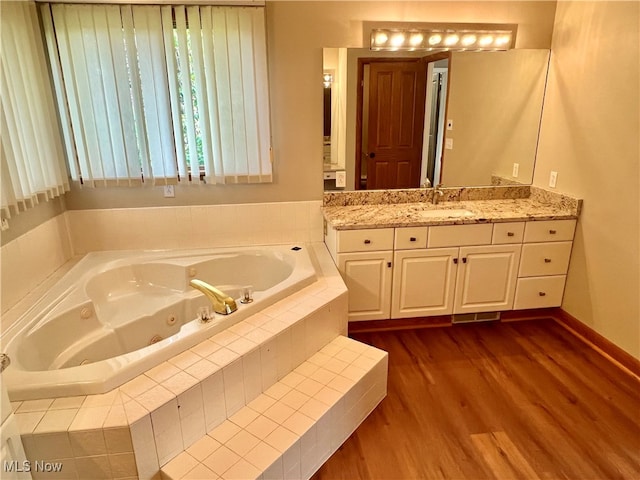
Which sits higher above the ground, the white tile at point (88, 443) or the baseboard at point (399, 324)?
the white tile at point (88, 443)

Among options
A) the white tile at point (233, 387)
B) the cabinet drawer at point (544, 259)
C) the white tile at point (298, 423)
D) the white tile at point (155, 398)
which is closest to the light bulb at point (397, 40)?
the cabinet drawer at point (544, 259)

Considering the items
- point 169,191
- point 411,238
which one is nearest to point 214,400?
point 411,238

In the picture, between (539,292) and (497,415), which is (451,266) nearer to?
(539,292)

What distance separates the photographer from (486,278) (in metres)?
2.81

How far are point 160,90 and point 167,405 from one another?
79.0 inches

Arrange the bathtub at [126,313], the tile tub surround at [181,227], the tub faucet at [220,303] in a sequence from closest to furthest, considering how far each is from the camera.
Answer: the bathtub at [126,313], the tub faucet at [220,303], the tile tub surround at [181,227]

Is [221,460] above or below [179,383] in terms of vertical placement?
below

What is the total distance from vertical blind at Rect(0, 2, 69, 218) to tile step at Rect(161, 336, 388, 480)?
158 centimetres

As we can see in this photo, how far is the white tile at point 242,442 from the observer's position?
5.12 ft

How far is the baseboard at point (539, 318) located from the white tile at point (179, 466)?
5.01 feet

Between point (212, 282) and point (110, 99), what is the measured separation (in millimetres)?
1359

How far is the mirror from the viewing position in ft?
9.34

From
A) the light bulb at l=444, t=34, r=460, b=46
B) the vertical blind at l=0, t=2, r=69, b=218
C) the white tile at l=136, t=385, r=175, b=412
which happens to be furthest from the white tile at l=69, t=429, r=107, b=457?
the light bulb at l=444, t=34, r=460, b=46

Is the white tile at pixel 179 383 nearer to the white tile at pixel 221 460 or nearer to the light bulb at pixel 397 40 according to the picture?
the white tile at pixel 221 460
